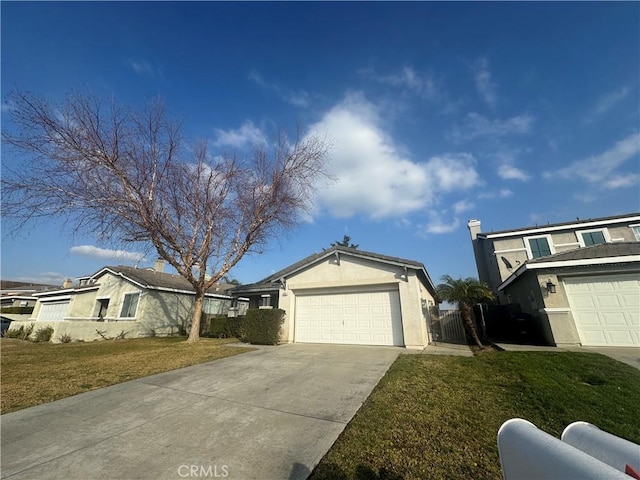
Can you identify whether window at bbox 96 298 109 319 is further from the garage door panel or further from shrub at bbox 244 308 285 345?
the garage door panel

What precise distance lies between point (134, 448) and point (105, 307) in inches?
895

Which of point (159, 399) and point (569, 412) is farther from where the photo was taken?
point (159, 399)

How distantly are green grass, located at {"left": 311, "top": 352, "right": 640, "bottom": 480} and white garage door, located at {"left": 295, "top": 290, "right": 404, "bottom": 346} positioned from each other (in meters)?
4.01

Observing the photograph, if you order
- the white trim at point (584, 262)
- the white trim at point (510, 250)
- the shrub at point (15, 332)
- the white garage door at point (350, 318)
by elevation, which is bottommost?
A: the shrub at point (15, 332)

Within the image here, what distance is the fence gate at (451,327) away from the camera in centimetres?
1457

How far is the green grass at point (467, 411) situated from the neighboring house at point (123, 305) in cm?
1754

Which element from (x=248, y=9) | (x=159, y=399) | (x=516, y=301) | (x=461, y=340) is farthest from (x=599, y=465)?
(x=516, y=301)

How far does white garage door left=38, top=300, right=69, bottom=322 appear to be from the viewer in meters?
21.9

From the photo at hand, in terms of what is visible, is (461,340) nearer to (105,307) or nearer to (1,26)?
(1,26)

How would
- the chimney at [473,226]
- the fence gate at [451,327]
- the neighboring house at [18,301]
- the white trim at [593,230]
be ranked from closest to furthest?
the fence gate at [451,327] < the white trim at [593,230] < the chimney at [473,226] < the neighboring house at [18,301]

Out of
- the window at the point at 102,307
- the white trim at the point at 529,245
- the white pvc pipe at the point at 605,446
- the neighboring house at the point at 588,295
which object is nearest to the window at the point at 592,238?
the white trim at the point at 529,245

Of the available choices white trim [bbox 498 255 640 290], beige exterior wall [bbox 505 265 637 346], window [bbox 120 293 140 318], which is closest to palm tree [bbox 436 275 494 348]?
beige exterior wall [bbox 505 265 637 346]

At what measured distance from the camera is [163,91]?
472 inches

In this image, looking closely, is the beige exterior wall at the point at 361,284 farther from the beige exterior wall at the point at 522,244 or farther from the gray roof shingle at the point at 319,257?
the beige exterior wall at the point at 522,244
